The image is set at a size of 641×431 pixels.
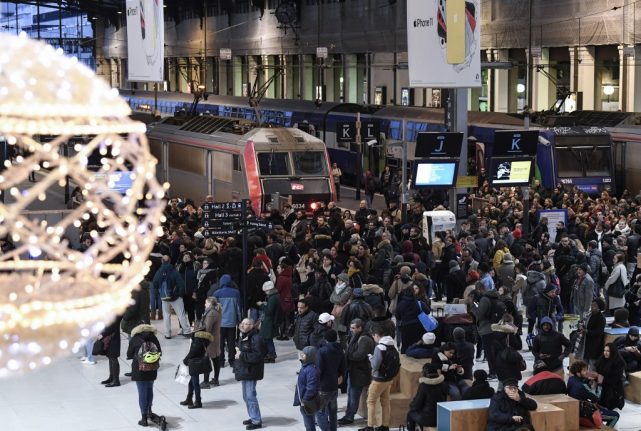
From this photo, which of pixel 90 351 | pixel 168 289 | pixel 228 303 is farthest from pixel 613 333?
pixel 90 351

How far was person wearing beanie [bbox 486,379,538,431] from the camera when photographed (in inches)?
465

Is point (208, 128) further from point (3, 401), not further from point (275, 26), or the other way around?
point (275, 26)

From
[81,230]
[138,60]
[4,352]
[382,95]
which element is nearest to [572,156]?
[138,60]

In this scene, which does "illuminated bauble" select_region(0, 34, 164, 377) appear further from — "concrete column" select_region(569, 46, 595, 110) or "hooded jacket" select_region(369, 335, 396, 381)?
"concrete column" select_region(569, 46, 595, 110)

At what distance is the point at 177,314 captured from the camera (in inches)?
750

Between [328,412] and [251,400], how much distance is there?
1.01 m

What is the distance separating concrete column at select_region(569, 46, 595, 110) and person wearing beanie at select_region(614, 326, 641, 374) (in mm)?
39543

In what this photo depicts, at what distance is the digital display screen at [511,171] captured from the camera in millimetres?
24875

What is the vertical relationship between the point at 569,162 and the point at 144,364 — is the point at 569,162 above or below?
above

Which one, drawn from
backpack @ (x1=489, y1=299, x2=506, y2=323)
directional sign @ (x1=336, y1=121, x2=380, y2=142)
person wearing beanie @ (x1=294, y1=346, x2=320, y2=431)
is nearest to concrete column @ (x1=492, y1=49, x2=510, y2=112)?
directional sign @ (x1=336, y1=121, x2=380, y2=142)

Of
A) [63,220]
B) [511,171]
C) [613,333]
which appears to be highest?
[63,220]

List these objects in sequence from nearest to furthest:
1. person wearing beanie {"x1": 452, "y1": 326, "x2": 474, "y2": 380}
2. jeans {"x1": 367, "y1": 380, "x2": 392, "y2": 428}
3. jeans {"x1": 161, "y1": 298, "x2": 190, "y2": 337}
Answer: jeans {"x1": 367, "y1": 380, "x2": 392, "y2": 428} < person wearing beanie {"x1": 452, "y1": 326, "x2": 474, "y2": 380} < jeans {"x1": 161, "y1": 298, "x2": 190, "y2": 337}

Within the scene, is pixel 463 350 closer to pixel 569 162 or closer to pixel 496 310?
pixel 496 310

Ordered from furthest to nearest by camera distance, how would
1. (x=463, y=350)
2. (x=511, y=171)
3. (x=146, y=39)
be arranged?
(x=146, y=39), (x=511, y=171), (x=463, y=350)
